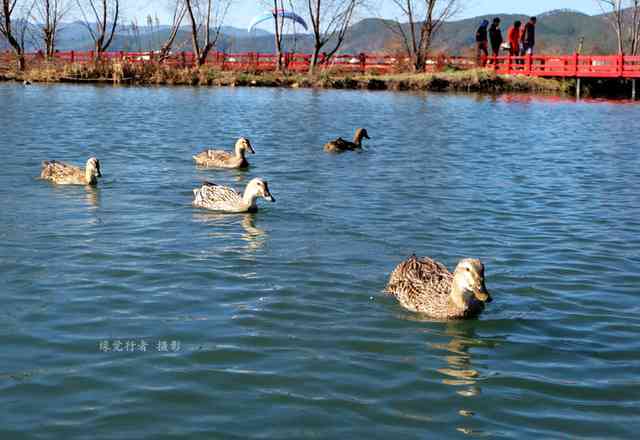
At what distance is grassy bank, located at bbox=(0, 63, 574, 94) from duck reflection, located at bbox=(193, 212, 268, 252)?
35.2 m

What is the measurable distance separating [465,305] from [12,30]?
53725 mm

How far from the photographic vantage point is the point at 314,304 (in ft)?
26.5

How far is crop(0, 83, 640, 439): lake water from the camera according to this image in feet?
19.1

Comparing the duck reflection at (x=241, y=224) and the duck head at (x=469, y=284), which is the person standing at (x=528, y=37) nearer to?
the duck reflection at (x=241, y=224)

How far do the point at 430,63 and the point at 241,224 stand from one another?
44314 millimetres

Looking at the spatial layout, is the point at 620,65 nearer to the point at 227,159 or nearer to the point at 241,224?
the point at 227,159

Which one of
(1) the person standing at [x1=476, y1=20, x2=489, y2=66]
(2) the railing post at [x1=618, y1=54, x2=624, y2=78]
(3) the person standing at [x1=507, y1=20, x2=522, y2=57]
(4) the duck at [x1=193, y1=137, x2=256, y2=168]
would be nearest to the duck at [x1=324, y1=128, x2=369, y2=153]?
(4) the duck at [x1=193, y1=137, x2=256, y2=168]

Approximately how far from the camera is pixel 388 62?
56.9 m

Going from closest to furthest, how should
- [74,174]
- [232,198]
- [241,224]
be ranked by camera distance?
[241,224]
[232,198]
[74,174]

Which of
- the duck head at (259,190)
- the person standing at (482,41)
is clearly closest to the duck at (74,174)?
the duck head at (259,190)

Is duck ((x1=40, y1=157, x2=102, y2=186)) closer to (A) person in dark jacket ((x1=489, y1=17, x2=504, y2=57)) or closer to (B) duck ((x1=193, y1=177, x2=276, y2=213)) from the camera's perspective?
(B) duck ((x1=193, y1=177, x2=276, y2=213))

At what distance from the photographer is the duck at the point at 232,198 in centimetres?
1195

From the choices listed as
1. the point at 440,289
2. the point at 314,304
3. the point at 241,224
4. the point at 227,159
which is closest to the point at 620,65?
the point at 227,159

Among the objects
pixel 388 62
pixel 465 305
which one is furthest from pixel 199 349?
pixel 388 62
